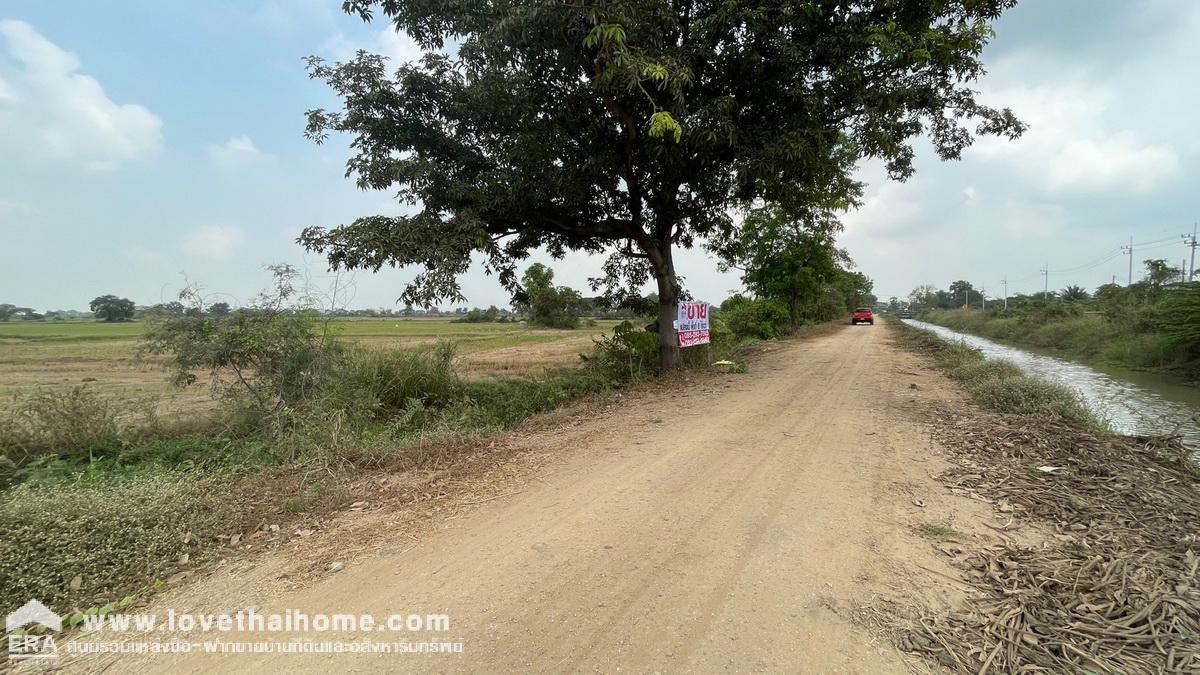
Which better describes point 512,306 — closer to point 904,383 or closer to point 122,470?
point 122,470

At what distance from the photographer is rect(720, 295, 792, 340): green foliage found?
24.5 m

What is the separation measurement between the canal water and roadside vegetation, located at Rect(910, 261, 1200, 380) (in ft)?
3.26

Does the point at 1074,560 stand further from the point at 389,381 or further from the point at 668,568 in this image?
the point at 389,381

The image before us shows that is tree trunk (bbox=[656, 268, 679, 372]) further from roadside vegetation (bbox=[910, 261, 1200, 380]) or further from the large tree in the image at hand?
roadside vegetation (bbox=[910, 261, 1200, 380])

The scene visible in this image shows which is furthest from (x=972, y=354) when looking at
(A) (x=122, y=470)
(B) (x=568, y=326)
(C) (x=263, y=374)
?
(B) (x=568, y=326)

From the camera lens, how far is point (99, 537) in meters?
2.92

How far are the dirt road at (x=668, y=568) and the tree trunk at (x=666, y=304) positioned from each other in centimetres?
510

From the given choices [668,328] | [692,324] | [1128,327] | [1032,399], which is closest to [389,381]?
[668,328]

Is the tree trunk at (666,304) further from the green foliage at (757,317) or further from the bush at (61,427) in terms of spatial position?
the green foliage at (757,317)

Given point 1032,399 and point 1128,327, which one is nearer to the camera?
point 1032,399

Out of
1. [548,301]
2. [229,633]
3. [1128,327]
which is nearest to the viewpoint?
[229,633]

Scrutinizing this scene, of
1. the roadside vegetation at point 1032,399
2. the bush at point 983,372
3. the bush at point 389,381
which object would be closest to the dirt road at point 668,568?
the roadside vegetation at point 1032,399

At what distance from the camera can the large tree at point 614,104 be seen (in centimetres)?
647

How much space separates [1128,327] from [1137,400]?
10.7 metres
